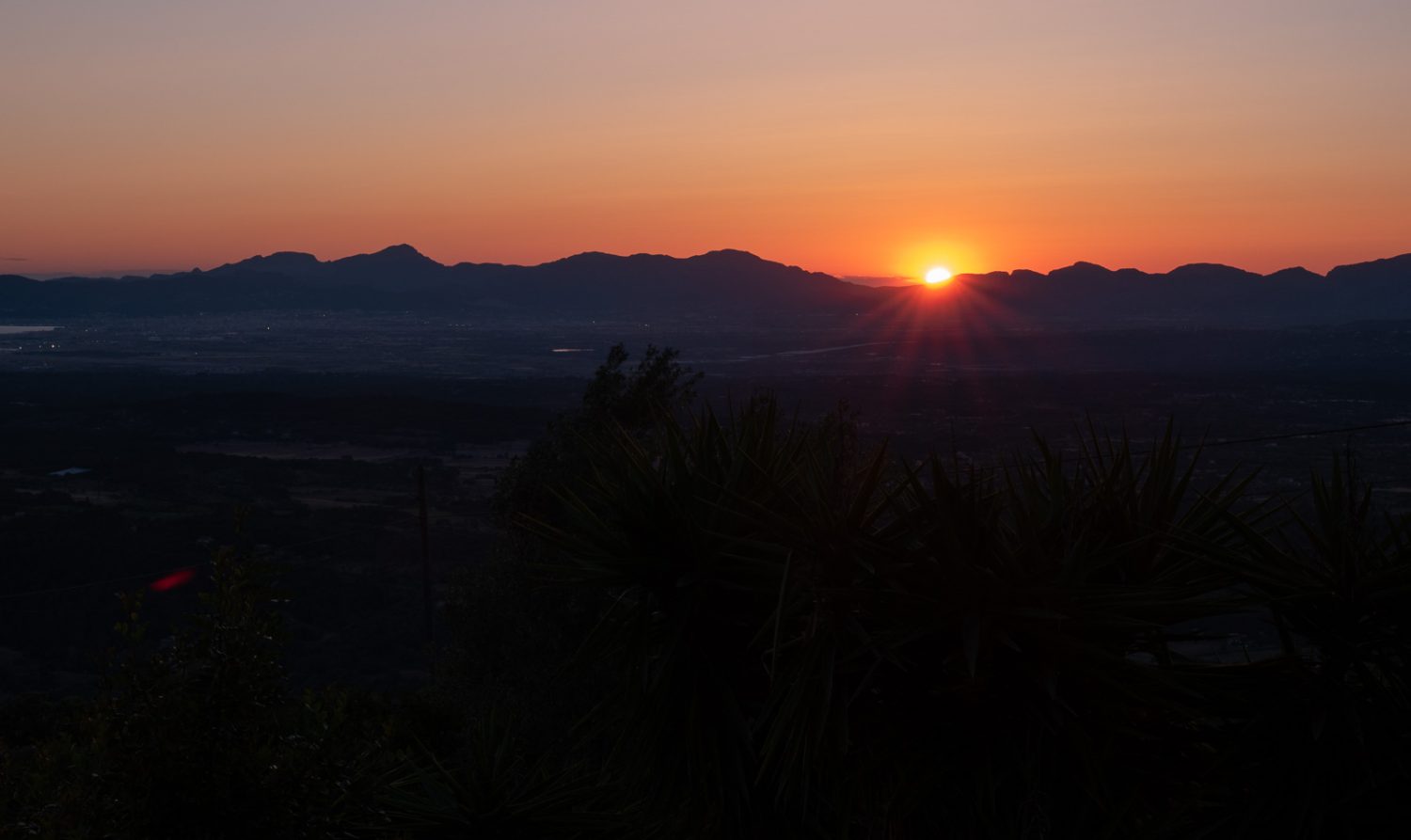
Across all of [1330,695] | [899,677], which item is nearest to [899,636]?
[899,677]

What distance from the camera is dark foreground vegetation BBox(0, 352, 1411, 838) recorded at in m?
5.08

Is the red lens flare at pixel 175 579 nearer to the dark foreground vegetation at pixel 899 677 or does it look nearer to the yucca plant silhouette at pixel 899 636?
the dark foreground vegetation at pixel 899 677

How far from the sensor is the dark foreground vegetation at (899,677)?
16.7 ft

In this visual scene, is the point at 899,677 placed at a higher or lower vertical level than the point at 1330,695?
lower

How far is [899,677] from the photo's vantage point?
5684 mm

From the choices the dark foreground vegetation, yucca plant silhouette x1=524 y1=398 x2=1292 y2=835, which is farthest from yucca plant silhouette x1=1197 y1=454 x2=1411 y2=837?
yucca plant silhouette x1=524 y1=398 x2=1292 y2=835

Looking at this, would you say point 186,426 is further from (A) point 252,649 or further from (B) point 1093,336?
(B) point 1093,336

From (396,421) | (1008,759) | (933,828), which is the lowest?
(396,421)

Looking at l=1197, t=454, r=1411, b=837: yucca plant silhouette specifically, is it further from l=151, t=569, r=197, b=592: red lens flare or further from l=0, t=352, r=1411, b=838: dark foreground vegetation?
l=151, t=569, r=197, b=592: red lens flare

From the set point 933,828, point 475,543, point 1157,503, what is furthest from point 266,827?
point 475,543

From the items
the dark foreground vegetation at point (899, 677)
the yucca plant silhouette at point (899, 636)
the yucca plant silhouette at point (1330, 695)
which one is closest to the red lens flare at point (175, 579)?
the dark foreground vegetation at point (899, 677)

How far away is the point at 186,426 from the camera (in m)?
80.1

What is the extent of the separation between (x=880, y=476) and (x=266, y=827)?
11.0 feet

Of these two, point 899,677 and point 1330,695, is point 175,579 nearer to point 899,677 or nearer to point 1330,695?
point 899,677
